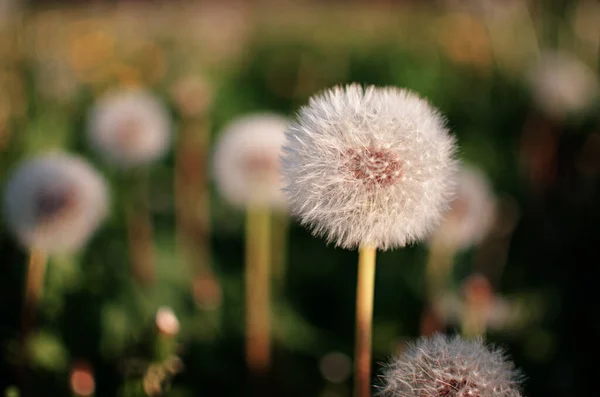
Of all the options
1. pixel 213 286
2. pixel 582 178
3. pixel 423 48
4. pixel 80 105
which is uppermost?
pixel 423 48

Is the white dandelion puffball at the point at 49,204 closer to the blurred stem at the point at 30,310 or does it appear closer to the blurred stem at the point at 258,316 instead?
the blurred stem at the point at 30,310

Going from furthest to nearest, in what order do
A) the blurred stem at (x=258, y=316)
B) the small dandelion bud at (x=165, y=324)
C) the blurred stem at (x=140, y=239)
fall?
the blurred stem at (x=140, y=239), the blurred stem at (x=258, y=316), the small dandelion bud at (x=165, y=324)

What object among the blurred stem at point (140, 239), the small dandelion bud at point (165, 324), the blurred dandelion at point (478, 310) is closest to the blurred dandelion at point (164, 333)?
the small dandelion bud at point (165, 324)

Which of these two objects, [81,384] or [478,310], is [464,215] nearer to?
[478,310]

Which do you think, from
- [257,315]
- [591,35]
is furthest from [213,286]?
[591,35]

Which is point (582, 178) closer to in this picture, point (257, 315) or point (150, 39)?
point (257, 315)

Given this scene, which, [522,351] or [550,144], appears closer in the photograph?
[522,351]

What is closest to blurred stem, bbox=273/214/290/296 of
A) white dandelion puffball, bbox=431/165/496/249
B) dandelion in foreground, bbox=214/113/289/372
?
dandelion in foreground, bbox=214/113/289/372

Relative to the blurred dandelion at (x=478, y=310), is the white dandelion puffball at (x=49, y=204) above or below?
above
